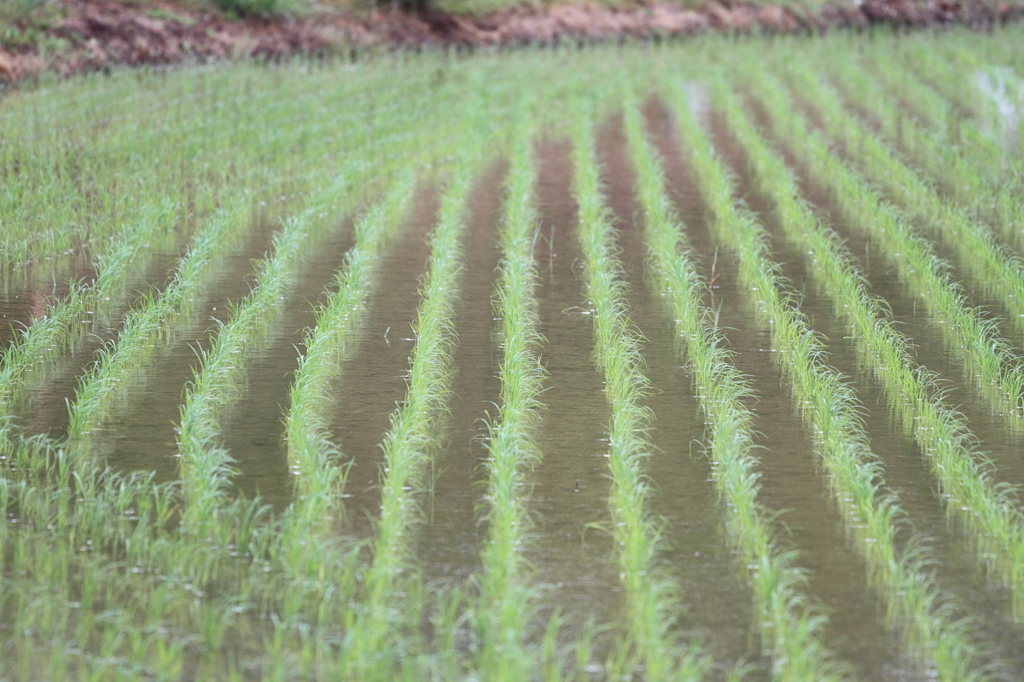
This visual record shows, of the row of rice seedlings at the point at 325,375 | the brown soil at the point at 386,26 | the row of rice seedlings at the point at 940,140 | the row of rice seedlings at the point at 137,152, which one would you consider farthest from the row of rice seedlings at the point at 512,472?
the brown soil at the point at 386,26

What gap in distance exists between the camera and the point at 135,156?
1010cm

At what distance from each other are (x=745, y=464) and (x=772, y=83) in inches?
478

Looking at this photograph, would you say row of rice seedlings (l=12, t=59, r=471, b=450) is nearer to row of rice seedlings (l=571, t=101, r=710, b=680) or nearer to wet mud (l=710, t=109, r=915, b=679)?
row of rice seedlings (l=571, t=101, r=710, b=680)

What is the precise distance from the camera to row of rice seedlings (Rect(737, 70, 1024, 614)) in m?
4.30

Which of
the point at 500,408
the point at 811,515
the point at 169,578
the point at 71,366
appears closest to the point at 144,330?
the point at 71,366

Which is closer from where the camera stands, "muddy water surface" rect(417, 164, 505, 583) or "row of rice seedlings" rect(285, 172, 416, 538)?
"muddy water surface" rect(417, 164, 505, 583)

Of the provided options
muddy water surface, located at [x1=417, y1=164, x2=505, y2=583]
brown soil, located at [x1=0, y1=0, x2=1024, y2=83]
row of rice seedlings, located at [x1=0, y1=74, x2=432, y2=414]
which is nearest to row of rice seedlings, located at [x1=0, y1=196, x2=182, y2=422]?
row of rice seedlings, located at [x1=0, y1=74, x2=432, y2=414]

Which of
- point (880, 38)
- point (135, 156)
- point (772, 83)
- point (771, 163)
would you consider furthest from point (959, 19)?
point (135, 156)

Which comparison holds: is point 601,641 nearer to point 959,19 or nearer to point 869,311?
point 869,311

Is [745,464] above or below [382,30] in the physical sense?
above

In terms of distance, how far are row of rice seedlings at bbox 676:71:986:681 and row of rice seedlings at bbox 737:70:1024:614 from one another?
0.68ft

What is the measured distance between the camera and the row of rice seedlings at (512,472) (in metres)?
3.51

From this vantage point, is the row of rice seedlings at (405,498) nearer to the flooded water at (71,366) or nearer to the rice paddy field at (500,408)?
the rice paddy field at (500,408)

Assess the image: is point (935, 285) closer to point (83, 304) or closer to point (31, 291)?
point (83, 304)
